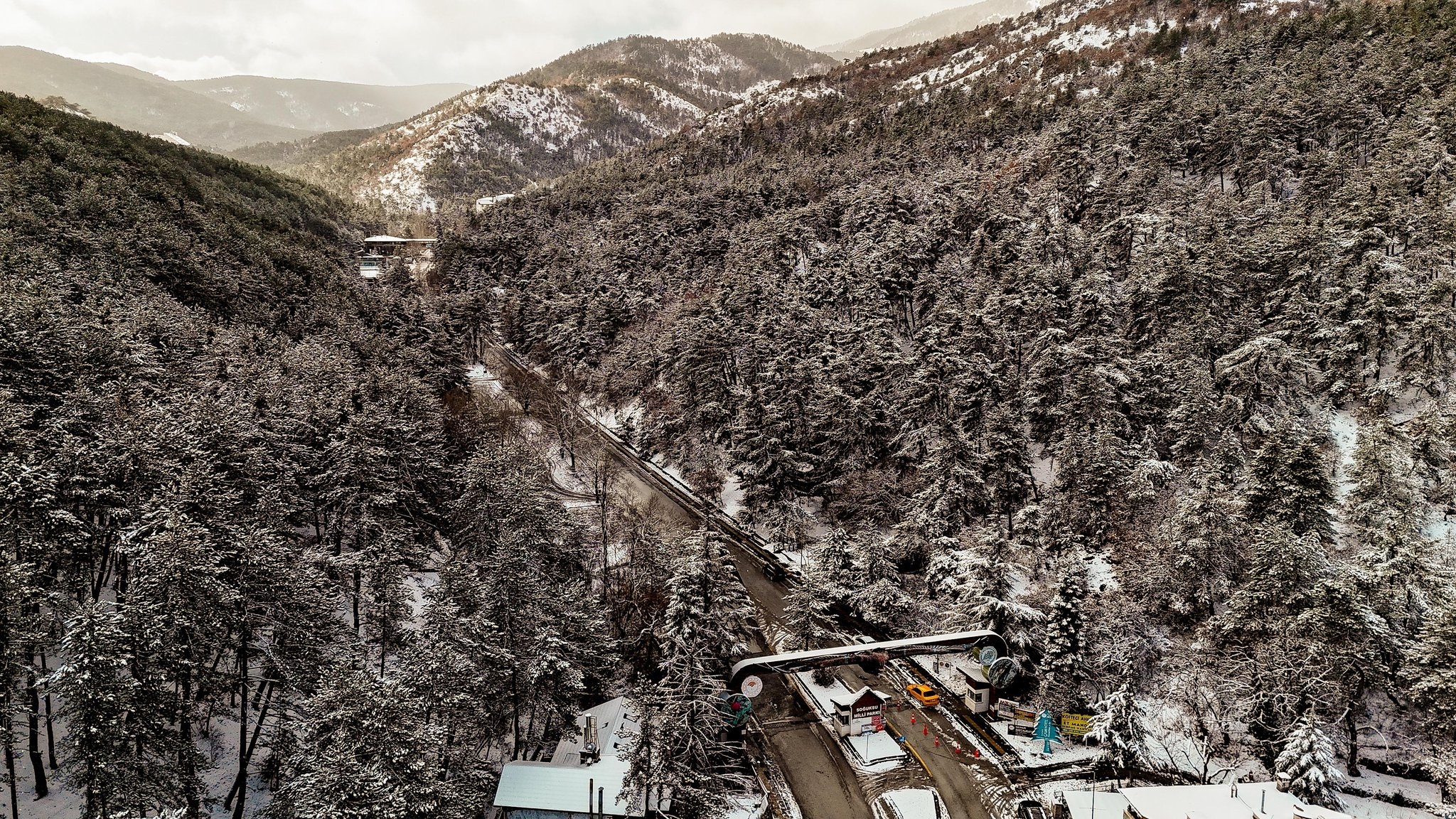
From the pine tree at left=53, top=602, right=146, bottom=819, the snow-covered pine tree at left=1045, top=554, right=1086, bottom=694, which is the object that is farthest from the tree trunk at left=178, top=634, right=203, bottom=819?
the snow-covered pine tree at left=1045, top=554, right=1086, bottom=694

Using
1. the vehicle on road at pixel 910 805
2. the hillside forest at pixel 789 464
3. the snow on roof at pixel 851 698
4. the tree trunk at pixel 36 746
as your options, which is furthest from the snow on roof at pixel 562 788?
the tree trunk at pixel 36 746

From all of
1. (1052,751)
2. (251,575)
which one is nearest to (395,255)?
(251,575)

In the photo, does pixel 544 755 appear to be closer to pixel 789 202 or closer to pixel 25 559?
pixel 25 559

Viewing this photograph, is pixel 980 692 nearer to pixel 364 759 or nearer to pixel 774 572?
pixel 774 572

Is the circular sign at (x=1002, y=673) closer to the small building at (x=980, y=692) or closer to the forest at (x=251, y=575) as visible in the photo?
the small building at (x=980, y=692)

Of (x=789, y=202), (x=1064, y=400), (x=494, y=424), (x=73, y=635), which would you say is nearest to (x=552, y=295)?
(x=494, y=424)

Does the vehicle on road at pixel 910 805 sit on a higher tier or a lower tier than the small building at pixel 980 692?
lower
